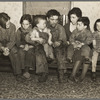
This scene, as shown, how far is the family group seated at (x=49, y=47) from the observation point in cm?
583

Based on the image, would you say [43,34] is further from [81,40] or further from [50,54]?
[81,40]

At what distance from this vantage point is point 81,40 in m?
5.95

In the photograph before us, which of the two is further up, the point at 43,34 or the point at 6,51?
the point at 43,34

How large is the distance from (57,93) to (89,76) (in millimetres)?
1165

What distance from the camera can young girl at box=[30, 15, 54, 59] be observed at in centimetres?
591

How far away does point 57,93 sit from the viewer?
207 inches

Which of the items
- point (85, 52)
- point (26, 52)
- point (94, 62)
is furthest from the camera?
point (26, 52)

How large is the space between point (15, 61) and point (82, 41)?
1366 millimetres

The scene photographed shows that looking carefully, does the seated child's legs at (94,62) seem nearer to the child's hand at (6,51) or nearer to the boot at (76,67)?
the boot at (76,67)

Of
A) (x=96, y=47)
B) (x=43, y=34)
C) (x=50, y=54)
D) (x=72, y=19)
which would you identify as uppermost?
(x=72, y=19)

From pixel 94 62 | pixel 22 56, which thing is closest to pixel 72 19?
pixel 94 62

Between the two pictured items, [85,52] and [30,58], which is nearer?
[85,52]

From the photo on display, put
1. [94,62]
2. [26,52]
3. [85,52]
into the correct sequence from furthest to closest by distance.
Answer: [26,52], [94,62], [85,52]

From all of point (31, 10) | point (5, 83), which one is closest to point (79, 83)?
point (5, 83)
